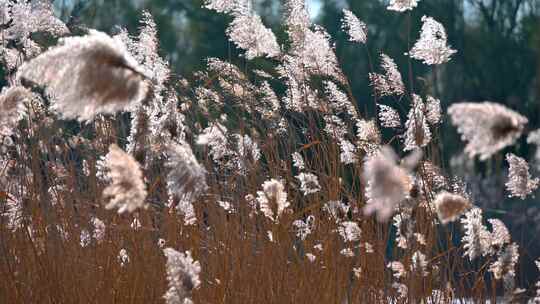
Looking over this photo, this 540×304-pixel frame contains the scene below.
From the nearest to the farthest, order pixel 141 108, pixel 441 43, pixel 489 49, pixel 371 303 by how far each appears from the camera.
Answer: pixel 141 108 → pixel 441 43 → pixel 371 303 → pixel 489 49

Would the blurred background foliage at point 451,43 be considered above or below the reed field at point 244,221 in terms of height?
above

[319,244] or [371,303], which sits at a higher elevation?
[319,244]

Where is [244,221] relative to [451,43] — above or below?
below

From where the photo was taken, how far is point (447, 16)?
53.1ft

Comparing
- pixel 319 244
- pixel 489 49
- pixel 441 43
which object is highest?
pixel 489 49

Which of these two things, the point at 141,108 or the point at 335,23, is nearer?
the point at 141,108

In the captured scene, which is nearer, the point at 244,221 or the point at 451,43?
the point at 244,221

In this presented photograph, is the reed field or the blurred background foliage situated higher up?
the blurred background foliage

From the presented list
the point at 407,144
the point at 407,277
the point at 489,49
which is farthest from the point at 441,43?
the point at 489,49

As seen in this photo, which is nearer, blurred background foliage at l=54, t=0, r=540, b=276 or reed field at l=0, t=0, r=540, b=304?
reed field at l=0, t=0, r=540, b=304

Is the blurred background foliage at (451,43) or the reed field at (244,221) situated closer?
the reed field at (244,221)

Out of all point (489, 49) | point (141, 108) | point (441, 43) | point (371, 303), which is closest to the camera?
point (141, 108)

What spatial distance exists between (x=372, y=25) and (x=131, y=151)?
14.3 meters

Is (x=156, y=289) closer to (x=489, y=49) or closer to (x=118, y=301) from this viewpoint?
(x=118, y=301)
